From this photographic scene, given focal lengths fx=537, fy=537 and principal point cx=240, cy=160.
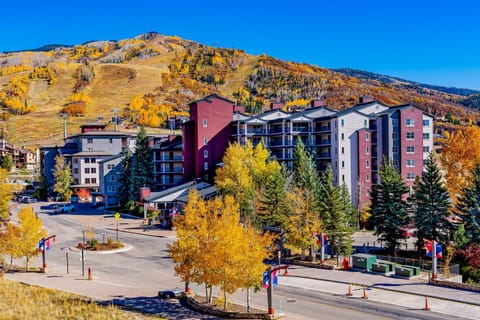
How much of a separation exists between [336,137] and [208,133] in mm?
19915

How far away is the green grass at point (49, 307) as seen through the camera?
29.7 meters

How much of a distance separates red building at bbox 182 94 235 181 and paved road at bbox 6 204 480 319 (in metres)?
27.4

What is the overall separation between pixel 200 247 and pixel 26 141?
16796cm

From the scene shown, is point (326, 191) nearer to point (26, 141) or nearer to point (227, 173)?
point (227, 173)

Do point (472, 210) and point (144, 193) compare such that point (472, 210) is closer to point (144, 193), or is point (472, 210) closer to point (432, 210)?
point (432, 210)

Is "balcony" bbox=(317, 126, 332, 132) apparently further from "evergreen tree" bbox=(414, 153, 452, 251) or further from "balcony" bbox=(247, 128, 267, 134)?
"evergreen tree" bbox=(414, 153, 452, 251)

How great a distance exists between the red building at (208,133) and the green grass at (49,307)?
46.8m

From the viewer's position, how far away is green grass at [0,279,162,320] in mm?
29712

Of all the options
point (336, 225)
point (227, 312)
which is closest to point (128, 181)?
point (336, 225)

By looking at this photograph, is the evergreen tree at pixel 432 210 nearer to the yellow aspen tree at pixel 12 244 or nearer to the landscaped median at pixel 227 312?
the landscaped median at pixel 227 312

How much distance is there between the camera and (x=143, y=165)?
86375 mm

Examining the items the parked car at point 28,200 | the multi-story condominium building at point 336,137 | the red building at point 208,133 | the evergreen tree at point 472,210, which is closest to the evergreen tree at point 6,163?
the parked car at point 28,200

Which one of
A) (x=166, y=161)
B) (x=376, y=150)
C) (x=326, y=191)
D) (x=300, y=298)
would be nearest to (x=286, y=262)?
(x=326, y=191)

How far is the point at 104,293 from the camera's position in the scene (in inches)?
1467
